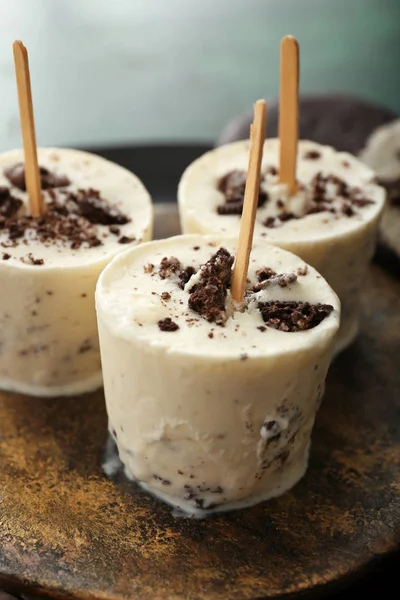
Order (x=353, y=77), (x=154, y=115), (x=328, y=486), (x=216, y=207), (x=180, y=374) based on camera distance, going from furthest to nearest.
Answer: (x=353, y=77) < (x=154, y=115) < (x=216, y=207) < (x=328, y=486) < (x=180, y=374)

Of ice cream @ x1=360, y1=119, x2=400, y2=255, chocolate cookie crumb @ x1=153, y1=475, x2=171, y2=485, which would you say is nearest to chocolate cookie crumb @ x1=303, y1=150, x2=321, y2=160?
ice cream @ x1=360, y1=119, x2=400, y2=255

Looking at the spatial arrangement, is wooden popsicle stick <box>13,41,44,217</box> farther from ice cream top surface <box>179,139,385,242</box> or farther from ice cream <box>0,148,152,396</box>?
ice cream top surface <box>179,139,385,242</box>

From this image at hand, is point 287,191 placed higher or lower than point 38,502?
higher

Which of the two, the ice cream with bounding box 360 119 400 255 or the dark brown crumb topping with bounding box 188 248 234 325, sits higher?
the dark brown crumb topping with bounding box 188 248 234 325

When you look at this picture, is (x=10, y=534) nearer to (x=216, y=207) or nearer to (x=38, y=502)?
(x=38, y=502)

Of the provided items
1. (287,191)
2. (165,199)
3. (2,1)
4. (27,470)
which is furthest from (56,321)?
(2,1)

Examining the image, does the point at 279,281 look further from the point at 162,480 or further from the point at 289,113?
the point at 289,113

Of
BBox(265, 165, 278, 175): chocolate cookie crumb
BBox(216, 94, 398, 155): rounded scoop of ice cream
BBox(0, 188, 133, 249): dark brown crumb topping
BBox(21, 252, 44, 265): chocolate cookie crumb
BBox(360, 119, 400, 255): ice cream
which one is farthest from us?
BBox(216, 94, 398, 155): rounded scoop of ice cream
